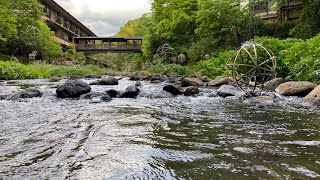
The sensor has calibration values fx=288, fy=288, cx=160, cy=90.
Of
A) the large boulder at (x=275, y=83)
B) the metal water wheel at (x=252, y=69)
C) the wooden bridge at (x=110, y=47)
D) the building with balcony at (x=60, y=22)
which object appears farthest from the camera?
the wooden bridge at (x=110, y=47)

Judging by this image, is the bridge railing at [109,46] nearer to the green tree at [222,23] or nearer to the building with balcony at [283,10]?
the building with balcony at [283,10]

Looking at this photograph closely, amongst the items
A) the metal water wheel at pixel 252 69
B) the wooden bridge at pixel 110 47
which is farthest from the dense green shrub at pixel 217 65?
the wooden bridge at pixel 110 47

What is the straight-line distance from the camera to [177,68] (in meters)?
21.0

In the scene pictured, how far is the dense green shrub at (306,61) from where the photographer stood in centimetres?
863

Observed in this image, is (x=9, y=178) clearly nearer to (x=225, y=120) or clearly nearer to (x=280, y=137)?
(x=280, y=137)

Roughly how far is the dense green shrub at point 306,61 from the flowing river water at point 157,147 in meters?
4.61

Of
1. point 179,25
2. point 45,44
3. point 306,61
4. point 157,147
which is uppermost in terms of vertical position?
point 179,25

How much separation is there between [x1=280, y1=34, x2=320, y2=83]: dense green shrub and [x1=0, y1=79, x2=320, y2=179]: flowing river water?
4605 millimetres

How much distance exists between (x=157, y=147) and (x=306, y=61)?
762cm

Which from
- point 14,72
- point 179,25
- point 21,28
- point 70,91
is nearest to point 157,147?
point 70,91

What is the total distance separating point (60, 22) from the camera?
1622 inches

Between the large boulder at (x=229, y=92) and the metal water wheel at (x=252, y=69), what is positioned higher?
the metal water wheel at (x=252, y=69)

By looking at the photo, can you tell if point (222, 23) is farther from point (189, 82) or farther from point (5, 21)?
point (5, 21)

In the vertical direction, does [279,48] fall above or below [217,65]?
above
